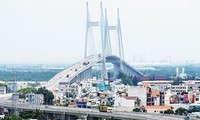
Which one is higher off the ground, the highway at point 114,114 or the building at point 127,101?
the building at point 127,101

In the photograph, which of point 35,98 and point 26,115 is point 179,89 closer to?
point 35,98

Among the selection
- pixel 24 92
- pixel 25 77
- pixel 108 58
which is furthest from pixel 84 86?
pixel 25 77

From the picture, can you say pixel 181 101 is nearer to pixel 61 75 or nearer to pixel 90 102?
pixel 90 102

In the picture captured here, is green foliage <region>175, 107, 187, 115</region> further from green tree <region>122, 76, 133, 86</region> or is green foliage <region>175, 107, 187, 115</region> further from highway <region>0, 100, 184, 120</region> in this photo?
green tree <region>122, 76, 133, 86</region>

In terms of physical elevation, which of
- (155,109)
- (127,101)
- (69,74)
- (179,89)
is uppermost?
(69,74)

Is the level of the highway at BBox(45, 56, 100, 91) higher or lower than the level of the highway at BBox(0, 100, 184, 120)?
higher

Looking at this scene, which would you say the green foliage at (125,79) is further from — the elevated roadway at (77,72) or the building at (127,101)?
the building at (127,101)

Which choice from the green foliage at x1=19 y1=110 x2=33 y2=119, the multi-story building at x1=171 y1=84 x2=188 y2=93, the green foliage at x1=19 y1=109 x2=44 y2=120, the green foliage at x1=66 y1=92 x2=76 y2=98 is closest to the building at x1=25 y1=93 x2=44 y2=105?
the green foliage at x1=66 y1=92 x2=76 y2=98

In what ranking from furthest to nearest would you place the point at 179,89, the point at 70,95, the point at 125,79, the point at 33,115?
the point at 125,79, the point at 179,89, the point at 70,95, the point at 33,115

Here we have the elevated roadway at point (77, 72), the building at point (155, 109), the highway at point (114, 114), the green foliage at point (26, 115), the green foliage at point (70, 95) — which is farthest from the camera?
the elevated roadway at point (77, 72)

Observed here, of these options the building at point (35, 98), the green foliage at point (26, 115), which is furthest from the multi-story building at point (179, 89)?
the green foliage at point (26, 115)

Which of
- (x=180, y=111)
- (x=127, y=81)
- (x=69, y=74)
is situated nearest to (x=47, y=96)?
(x=180, y=111)

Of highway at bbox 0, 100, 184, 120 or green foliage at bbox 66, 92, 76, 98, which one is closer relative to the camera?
highway at bbox 0, 100, 184, 120
